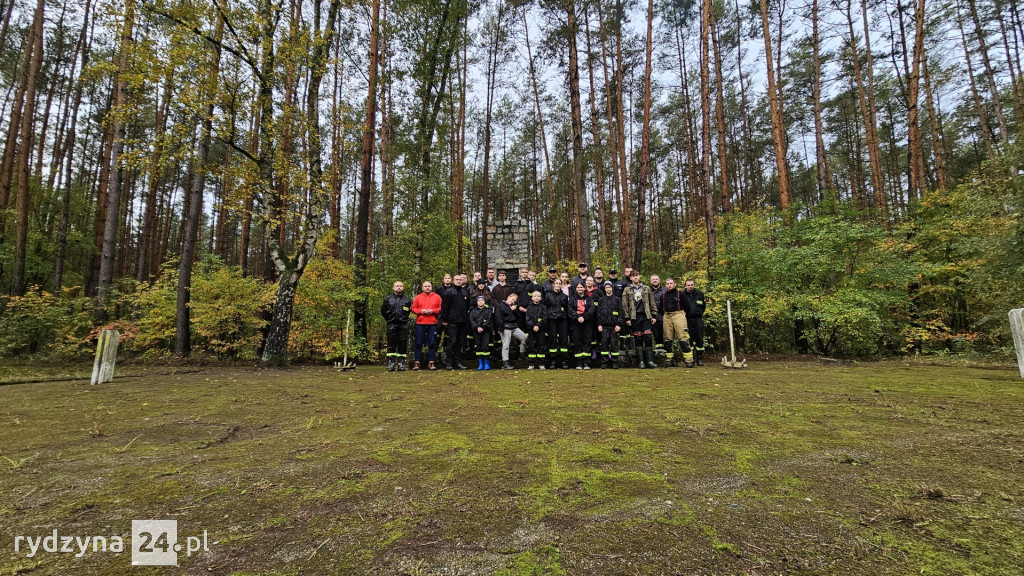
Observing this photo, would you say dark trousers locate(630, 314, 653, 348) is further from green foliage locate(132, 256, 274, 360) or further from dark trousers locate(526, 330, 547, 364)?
green foliage locate(132, 256, 274, 360)

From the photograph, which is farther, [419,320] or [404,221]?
[404,221]

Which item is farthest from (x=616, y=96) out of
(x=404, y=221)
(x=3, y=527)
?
(x=3, y=527)

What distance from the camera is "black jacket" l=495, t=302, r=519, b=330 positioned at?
7559mm

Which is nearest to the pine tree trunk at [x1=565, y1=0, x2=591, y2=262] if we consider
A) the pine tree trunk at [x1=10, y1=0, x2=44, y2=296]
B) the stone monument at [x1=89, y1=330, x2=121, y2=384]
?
the stone monument at [x1=89, y1=330, x2=121, y2=384]

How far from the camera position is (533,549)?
1.27 metres

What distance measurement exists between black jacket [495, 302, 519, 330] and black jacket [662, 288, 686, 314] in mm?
3182

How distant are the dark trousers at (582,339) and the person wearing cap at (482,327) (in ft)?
5.75

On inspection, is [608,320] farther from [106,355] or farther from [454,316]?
[106,355]

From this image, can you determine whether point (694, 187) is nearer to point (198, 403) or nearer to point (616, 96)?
point (616, 96)

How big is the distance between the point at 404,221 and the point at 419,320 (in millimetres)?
4294

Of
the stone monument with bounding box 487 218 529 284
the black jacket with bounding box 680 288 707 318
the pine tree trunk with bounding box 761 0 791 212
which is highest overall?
the pine tree trunk with bounding box 761 0 791 212

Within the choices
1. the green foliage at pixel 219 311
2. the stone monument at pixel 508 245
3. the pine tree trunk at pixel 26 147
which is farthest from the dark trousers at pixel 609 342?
the pine tree trunk at pixel 26 147

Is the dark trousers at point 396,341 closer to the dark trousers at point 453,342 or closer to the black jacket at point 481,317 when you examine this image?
the dark trousers at point 453,342

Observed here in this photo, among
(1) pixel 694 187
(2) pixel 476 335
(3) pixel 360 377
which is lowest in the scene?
(3) pixel 360 377
